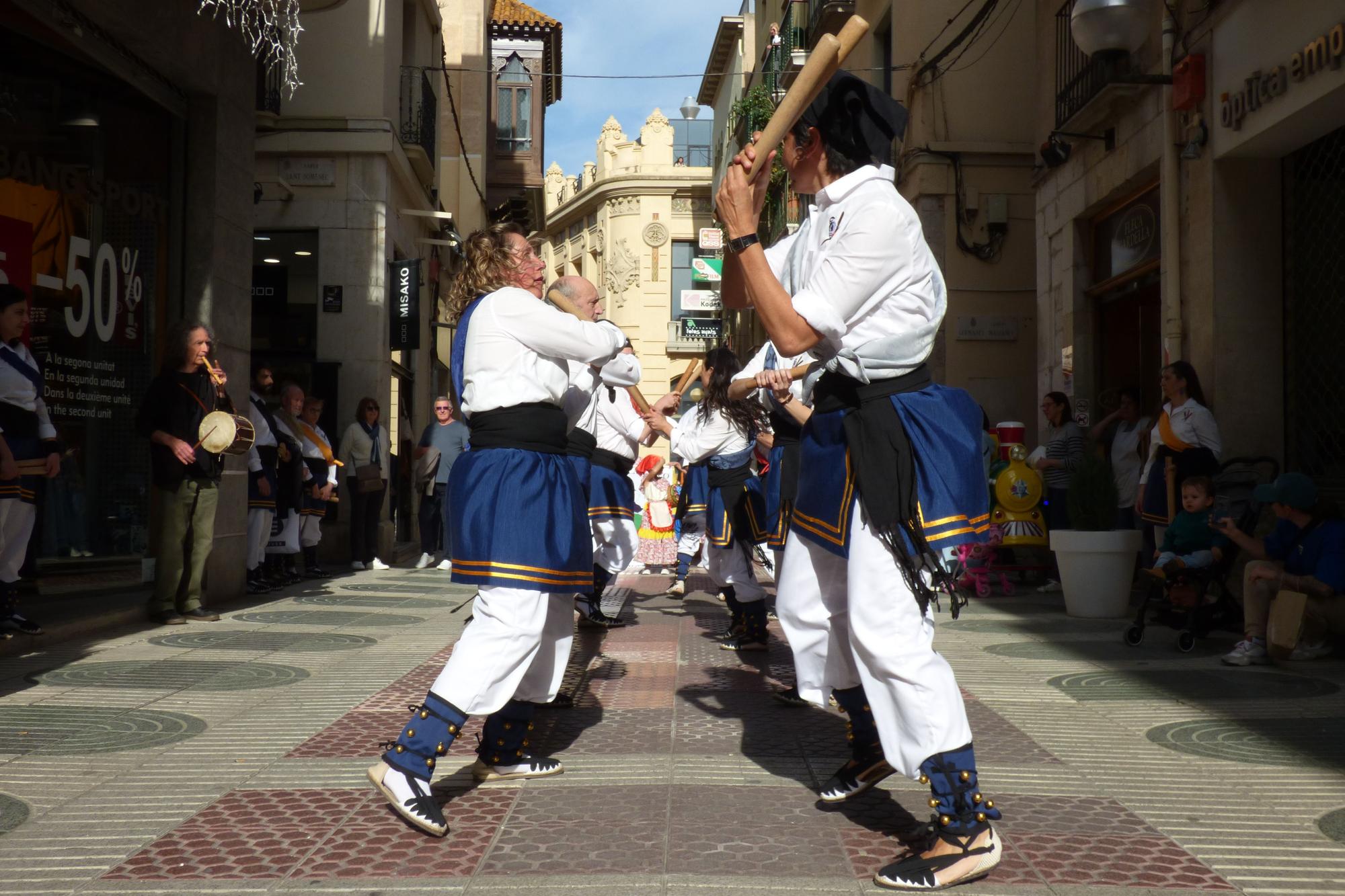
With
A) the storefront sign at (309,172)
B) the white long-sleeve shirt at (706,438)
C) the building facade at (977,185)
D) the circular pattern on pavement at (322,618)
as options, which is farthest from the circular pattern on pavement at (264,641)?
the building facade at (977,185)

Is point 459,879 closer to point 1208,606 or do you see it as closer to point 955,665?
point 955,665

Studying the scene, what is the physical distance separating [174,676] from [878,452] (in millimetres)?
4261

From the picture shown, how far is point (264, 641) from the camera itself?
302 inches

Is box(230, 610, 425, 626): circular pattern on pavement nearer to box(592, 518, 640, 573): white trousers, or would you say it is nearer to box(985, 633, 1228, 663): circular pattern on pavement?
box(592, 518, 640, 573): white trousers

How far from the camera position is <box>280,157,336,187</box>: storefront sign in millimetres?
16219

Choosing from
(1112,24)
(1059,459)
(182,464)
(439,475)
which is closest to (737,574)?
(182,464)

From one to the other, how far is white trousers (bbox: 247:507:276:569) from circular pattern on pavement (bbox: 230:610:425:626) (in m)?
1.54

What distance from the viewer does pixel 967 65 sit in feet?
57.9

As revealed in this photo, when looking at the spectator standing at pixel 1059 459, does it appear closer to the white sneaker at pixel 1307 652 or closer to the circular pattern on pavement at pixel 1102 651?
the circular pattern on pavement at pixel 1102 651

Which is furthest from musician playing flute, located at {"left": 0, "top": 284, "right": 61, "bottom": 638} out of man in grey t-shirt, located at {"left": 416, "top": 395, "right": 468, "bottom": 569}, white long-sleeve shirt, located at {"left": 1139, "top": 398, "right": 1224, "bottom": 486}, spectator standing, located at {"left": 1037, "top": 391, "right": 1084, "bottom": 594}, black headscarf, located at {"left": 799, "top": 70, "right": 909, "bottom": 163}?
spectator standing, located at {"left": 1037, "top": 391, "right": 1084, "bottom": 594}

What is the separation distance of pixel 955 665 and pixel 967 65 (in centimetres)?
1285

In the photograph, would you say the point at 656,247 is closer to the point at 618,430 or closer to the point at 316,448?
the point at 316,448

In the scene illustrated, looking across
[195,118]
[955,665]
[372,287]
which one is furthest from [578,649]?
[372,287]

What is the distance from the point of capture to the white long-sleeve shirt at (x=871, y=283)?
3256 mm
